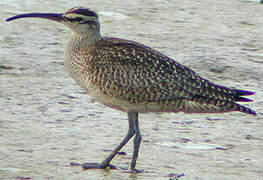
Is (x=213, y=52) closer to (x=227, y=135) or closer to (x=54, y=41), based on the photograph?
(x=54, y=41)

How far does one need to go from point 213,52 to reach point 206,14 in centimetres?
316

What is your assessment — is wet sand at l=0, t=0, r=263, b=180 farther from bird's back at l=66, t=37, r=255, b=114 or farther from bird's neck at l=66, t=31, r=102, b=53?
bird's neck at l=66, t=31, r=102, b=53

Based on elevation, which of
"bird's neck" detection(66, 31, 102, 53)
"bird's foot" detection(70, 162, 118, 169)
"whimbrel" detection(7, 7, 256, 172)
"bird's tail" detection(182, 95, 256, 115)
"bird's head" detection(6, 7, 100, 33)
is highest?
"bird's head" detection(6, 7, 100, 33)

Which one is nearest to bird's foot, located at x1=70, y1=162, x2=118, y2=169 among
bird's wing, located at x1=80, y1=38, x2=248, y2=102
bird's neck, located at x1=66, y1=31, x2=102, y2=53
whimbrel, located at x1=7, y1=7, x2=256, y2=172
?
whimbrel, located at x1=7, y1=7, x2=256, y2=172

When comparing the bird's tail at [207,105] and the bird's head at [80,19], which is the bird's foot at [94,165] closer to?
the bird's tail at [207,105]

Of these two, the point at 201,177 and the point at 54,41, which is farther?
the point at 54,41

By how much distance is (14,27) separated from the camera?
12781 mm

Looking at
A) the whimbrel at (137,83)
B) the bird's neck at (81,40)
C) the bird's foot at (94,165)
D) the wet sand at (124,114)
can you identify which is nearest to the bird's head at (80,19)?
the bird's neck at (81,40)

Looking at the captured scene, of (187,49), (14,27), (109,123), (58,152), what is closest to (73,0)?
(14,27)

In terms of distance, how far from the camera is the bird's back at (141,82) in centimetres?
716

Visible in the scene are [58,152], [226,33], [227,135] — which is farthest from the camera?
[226,33]

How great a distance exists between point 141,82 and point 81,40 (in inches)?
38.6

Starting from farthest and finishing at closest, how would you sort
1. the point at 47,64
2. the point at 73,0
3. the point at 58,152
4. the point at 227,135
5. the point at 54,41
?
1. the point at 73,0
2. the point at 54,41
3. the point at 47,64
4. the point at 227,135
5. the point at 58,152

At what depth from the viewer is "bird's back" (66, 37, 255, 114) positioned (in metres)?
7.16
